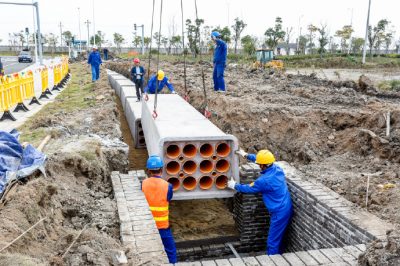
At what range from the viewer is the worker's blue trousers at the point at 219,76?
10.5m

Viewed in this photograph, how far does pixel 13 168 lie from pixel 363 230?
4.07 metres

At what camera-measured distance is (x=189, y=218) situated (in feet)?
22.2

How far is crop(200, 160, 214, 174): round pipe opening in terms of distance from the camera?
17.1 feet

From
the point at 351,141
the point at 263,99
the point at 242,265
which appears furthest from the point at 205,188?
the point at 263,99

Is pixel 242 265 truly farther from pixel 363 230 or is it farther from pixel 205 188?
pixel 205 188

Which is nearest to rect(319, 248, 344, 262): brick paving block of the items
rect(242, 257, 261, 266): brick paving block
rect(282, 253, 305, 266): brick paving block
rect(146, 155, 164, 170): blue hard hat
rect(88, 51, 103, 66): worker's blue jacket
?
rect(282, 253, 305, 266): brick paving block

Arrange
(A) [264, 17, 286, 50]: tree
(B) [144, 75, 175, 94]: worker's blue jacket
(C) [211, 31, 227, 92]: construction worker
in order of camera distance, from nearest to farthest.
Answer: (B) [144, 75, 175, 94]: worker's blue jacket → (C) [211, 31, 227, 92]: construction worker → (A) [264, 17, 286, 50]: tree

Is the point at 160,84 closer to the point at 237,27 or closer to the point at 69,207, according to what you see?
the point at 69,207

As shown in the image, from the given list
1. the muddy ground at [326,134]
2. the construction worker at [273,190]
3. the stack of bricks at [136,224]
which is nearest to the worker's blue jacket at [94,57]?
the muddy ground at [326,134]

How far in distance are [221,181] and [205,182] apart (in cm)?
24

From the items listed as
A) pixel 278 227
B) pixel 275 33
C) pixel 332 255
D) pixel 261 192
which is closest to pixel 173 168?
pixel 261 192

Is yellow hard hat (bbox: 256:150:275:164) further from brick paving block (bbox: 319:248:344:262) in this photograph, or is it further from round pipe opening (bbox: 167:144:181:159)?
brick paving block (bbox: 319:248:344:262)

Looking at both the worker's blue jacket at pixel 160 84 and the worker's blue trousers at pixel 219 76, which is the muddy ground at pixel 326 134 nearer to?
the worker's blue trousers at pixel 219 76

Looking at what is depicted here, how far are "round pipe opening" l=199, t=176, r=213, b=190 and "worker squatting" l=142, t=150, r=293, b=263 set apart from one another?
11.6 inches
